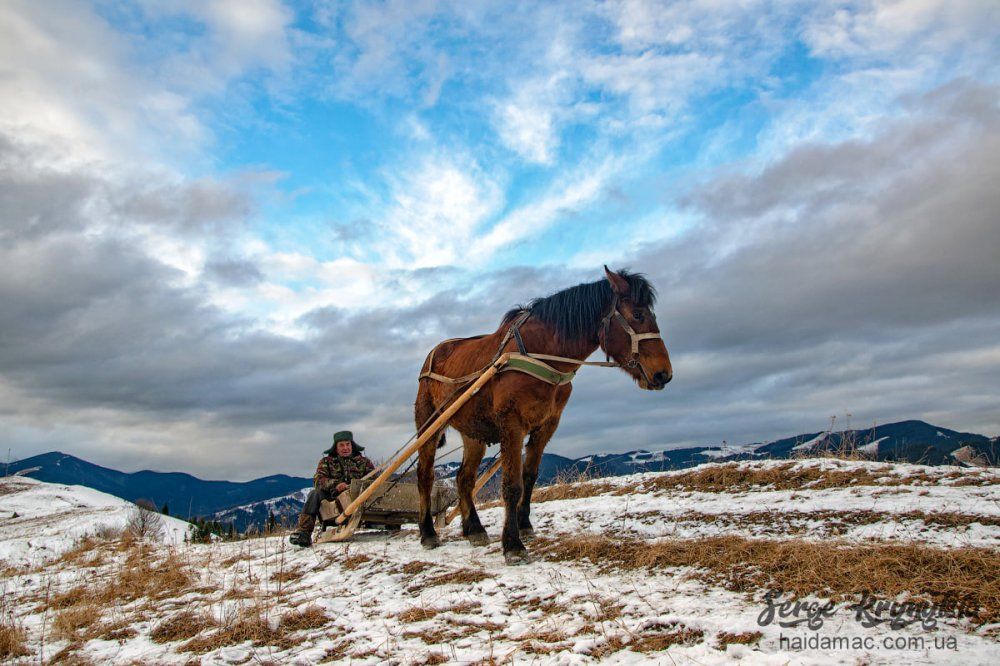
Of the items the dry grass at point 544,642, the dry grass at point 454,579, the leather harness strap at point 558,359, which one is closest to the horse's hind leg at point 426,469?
the leather harness strap at point 558,359

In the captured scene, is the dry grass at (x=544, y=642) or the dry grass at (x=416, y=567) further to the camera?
the dry grass at (x=416, y=567)

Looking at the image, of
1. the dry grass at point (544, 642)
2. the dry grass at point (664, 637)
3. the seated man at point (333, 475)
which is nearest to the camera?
the dry grass at point (664, 637)

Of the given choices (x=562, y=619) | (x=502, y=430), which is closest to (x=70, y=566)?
(x=502, y=430)

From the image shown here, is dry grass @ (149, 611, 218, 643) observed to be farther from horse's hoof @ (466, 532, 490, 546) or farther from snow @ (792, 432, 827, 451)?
snow @ (792, 432, 827, 451)

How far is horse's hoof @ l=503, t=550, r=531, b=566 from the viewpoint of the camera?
6.07 m

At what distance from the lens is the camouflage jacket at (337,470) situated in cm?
943

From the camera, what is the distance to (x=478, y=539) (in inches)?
299

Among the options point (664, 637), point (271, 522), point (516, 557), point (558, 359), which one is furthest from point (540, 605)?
point (271, 522)

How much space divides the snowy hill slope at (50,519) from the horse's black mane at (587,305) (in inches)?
343

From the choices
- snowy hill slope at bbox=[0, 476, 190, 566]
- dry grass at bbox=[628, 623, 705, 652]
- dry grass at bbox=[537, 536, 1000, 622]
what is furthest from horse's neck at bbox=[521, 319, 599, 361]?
snowy hill slope at bbox=[0, 476, 190, 566]

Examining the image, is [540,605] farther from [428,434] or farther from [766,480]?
[766,480]

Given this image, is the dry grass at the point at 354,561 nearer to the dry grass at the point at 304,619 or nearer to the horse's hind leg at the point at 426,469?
the horse's hind leg at the point at 426,469

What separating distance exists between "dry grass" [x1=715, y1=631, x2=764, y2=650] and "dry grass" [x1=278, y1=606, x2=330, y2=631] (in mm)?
3166

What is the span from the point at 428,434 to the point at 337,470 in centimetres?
286
